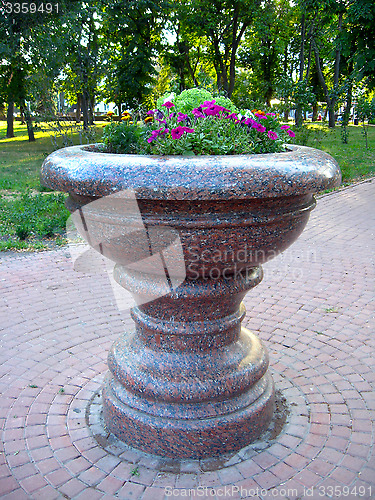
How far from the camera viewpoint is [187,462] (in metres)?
2.29

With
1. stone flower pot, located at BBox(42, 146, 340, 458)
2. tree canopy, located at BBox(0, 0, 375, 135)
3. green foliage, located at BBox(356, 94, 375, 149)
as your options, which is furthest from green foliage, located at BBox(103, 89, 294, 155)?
green foliage, located at BBox(356, 94, 375, 149)

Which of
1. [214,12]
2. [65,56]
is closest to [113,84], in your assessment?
[65,56]

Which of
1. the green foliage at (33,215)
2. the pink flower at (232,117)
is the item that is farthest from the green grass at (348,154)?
the pink flower at (232,117)

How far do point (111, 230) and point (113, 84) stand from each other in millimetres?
16868

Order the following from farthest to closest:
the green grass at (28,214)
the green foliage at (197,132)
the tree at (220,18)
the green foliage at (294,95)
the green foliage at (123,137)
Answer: the tree at (220,18)
the green foliage at (294,95)
the green grass at (28,214)
the green foliage at (123,137)
the green foliage at (197,132)

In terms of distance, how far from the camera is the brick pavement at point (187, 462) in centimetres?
214

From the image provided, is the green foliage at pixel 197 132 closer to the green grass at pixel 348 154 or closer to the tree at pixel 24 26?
the green grass at pixel 348 154

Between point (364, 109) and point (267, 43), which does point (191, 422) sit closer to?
point (364, 109)

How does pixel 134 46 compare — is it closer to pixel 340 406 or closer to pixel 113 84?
pixel 113 84

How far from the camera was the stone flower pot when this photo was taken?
5.90ft

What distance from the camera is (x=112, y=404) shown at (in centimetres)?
250

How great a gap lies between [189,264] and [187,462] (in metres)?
1.10

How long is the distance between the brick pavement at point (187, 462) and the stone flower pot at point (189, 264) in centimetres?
18

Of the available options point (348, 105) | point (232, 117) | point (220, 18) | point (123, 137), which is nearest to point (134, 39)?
point (220, 18)
